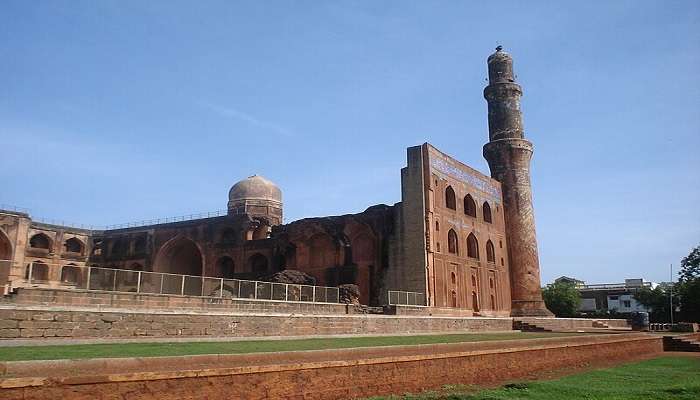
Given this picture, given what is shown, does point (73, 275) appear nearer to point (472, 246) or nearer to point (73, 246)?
point (472, 246)

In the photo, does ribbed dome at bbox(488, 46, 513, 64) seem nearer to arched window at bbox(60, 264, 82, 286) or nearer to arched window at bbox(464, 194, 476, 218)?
arched window at bbox(464, 194, 476, 218)

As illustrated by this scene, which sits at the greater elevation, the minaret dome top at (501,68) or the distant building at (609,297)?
the minaret dome top at (501,68)

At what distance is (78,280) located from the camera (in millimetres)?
15492

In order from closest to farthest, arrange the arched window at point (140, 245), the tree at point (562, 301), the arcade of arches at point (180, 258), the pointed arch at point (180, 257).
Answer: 1. the pointed arch at point (180, 257)
2. the arcade of arches at point (180, 258)
3. the arched window at point (140, 245)
4. the tree at point (562, 301)

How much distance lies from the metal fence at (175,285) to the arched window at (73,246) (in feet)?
90.6

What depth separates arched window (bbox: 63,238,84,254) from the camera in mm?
44344

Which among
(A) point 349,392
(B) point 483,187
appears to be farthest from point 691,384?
(B) point 483,187

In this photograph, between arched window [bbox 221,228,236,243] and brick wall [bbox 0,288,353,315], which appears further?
arched window [bbox 221,228,236,243]

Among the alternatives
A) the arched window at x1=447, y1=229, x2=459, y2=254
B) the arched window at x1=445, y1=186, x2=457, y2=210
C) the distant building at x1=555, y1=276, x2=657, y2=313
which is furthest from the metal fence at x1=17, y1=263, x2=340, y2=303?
the distant building at x1=555, y1=276, x2=657, y2=313

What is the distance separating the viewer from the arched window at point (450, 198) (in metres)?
32.5

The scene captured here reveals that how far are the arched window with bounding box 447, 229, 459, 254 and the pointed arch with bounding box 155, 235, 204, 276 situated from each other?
60.0 feet

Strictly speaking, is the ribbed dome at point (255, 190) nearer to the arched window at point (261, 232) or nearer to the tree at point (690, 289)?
the arched window at point (261, 232)

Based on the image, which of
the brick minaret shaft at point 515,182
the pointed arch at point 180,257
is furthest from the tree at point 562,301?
the pointed arch at point 180,257

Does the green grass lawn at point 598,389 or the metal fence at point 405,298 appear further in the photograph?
the metal fence at point 405,298
